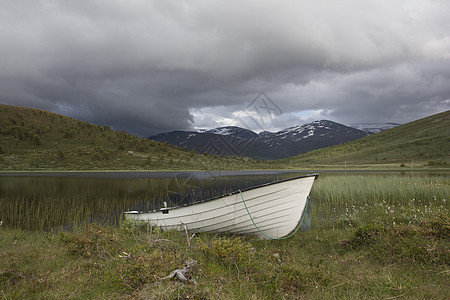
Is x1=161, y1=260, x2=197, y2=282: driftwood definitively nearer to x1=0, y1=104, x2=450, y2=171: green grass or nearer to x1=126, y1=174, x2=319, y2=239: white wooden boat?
x1=126, y1=174, x2=319, y2=239: white wooden boat

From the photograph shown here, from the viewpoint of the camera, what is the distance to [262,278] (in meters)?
3.95

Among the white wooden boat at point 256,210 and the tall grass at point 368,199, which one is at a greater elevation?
the white wooden boat at point 256,210

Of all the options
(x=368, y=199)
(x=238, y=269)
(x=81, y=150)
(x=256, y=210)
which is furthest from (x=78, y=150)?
(x=238, y=269)

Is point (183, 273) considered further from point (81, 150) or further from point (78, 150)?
point (78, 150)

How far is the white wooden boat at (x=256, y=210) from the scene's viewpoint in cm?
632

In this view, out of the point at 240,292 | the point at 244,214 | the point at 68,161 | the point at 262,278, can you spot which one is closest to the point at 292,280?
the point at 262,278

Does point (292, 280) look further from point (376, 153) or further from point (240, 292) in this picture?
point (376, 153)

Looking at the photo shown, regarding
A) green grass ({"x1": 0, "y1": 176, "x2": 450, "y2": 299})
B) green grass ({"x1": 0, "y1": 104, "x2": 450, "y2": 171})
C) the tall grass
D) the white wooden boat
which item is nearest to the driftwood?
green grass ({"x1": 0, "y1": 176, "x2": 450, "y2": 299})

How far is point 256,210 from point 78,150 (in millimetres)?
47879

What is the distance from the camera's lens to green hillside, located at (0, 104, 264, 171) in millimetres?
38981

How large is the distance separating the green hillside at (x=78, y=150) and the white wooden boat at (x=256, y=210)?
2439 centimetres

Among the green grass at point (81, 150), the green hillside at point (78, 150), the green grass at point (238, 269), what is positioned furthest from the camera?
the green grass at point (81, 150)

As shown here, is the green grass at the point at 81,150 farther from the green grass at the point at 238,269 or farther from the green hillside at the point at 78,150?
the green grass at the point at 238,269

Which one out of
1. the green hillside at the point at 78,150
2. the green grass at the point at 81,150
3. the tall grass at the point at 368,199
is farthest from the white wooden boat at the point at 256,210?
the green hillside at the point at 78,150
